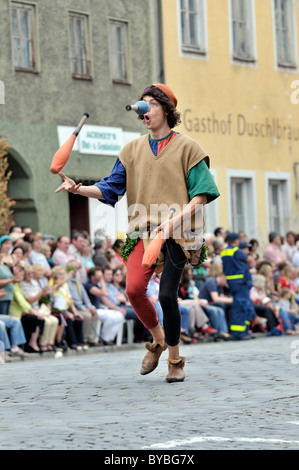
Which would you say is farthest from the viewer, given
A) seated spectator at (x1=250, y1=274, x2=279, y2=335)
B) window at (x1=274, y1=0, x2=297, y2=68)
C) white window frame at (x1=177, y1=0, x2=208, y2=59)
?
window at (x1=274, y1=0, x2=297, y2=68)

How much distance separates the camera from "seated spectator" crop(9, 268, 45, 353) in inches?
730

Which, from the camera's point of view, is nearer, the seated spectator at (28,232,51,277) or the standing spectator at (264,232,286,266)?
the seated spectator at (28,232,51,277)

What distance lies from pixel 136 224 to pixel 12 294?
28.2 feet

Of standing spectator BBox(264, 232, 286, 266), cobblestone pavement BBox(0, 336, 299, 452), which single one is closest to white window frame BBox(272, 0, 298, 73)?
standing spectator BBox(264, 232, 286, 266)

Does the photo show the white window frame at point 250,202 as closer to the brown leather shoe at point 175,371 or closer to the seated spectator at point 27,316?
the seated spectator at point 27,316

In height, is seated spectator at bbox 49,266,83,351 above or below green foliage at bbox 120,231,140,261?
below

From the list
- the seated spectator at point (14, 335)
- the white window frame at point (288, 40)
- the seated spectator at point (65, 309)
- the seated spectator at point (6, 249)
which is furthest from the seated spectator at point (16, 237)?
the white window frame at point (288, 40)

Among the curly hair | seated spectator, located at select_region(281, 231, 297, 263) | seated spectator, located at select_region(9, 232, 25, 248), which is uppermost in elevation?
the curly hair

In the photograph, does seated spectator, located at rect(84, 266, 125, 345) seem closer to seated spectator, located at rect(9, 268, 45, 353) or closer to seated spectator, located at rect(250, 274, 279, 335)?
seated spectator, located at rect(9, 268, 45, 353)

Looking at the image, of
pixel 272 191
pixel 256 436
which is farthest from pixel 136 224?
pixel 272 191

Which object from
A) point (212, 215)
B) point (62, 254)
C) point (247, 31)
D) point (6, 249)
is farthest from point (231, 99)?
point (6, 249)

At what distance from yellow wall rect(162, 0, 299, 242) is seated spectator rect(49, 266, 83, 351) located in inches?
444

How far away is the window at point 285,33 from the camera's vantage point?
1367 inches

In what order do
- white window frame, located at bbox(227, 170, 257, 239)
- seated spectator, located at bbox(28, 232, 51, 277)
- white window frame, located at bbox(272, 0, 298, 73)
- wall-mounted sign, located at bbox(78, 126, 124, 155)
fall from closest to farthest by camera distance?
1. seated spectator, located at bbox(28, 232, 51, 277)
2. wall-mounted sign, located at bbox(78, 126, 124, 155)
3. white window frame, located at bbox(227, 170, 257, 239)
4. white window frame, located at bbox(272, 0, 298, 73)
